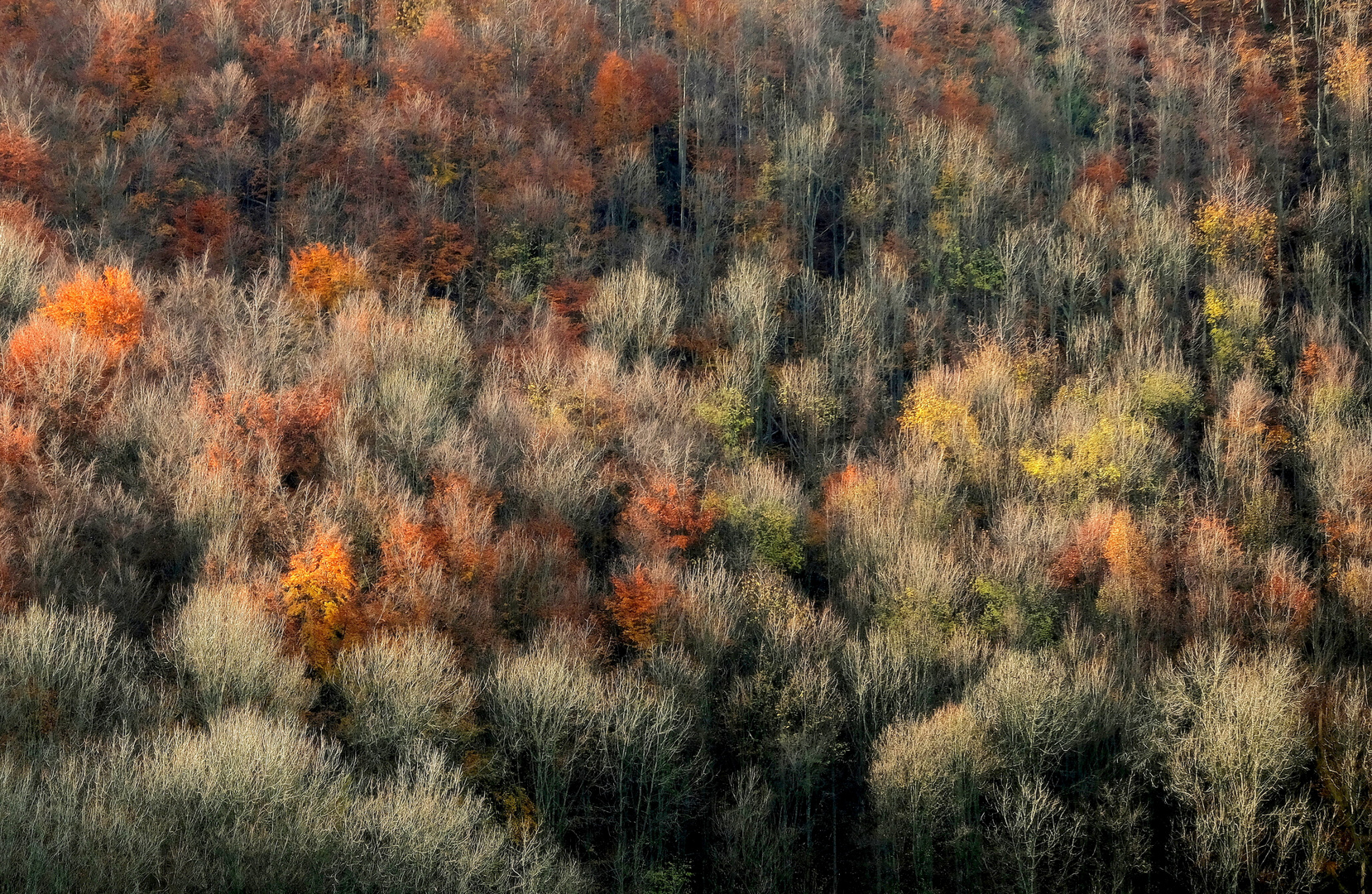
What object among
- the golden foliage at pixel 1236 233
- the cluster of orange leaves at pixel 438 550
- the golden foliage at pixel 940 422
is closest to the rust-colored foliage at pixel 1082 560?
the golden foliage at pixel 940 422

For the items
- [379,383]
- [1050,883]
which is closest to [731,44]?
[379,383]

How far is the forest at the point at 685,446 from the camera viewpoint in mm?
Result: 31797

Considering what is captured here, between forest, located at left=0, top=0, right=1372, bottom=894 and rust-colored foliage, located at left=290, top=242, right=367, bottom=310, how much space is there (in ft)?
0.88

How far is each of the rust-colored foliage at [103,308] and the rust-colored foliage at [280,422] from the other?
4.52 meters

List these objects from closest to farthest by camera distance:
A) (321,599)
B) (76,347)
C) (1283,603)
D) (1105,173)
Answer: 1. (321,599)
2. (76,347)
3. (1283,603)
4. (1105,173)

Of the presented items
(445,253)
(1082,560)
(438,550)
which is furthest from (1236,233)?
(438,550)

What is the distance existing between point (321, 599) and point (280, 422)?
8.68 metres

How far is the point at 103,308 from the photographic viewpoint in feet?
145

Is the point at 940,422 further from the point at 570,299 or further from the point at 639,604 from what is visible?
the point at 639,604

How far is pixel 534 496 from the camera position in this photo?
1753 inches

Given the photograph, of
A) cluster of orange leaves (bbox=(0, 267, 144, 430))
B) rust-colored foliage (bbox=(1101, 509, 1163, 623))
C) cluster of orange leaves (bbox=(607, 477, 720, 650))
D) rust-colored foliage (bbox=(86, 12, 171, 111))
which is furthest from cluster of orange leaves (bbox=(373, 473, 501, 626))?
rust-colored foliage (bbox=(86, 12, 171, 111))

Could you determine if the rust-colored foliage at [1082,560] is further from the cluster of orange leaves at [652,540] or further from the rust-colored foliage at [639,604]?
the rust-colored foliage at [639,604]

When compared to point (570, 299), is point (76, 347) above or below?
below

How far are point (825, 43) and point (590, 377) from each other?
37290 millimetres
